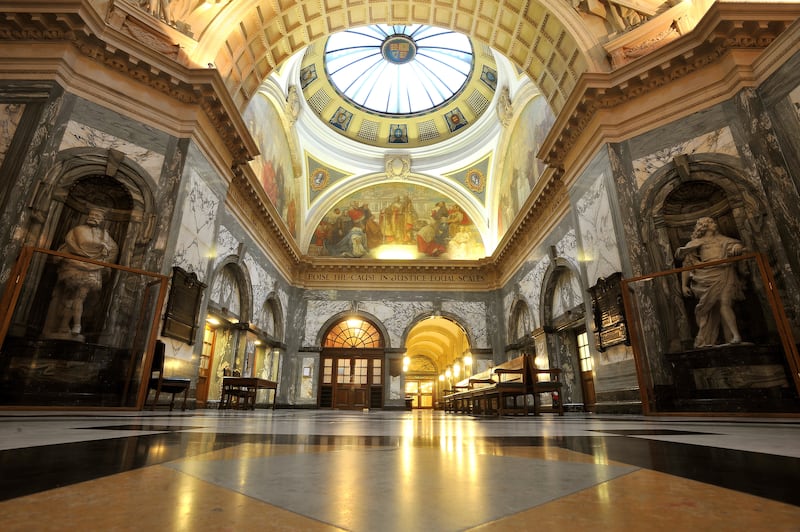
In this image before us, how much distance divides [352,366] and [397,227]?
598 cm

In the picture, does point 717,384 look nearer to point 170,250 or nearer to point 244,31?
point 170,250

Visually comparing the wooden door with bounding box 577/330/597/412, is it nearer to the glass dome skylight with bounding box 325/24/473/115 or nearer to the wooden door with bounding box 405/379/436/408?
the glass dome skylight with bounding box 325/24/473/115

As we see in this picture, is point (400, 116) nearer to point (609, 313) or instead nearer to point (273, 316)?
point (273, 316)

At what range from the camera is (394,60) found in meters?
17.5

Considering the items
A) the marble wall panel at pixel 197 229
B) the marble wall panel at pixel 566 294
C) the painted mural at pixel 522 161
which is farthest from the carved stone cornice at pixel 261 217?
the marble wall panel at pixel 566 294

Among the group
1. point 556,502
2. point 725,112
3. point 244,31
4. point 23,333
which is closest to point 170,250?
point 23,333

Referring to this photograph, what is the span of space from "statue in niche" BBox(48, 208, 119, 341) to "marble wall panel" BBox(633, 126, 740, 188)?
864 cm

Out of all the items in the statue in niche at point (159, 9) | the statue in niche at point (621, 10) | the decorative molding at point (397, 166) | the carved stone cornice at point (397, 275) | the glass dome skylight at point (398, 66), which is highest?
the glass dome skylight at point (398, 66)

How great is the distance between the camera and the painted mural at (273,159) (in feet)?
39.3

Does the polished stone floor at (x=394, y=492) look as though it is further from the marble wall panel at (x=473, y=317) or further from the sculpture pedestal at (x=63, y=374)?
the marble wall panel at (x=473, y=317)

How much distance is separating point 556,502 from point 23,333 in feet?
24.0

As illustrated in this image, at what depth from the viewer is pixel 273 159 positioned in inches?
532

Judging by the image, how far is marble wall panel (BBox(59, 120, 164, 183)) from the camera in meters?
6.27

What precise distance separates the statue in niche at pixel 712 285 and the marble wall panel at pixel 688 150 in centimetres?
112
